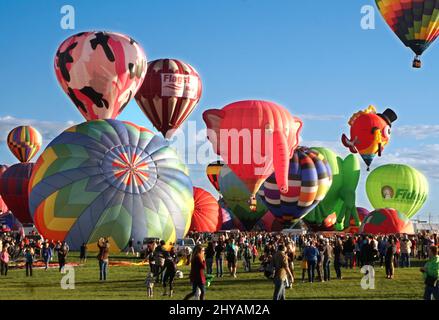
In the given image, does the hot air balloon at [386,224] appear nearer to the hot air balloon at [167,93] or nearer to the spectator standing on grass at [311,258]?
the hot air balloon at [167,93]

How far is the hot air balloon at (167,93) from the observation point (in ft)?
158

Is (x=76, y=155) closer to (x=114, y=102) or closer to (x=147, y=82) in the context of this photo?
(x=114, y=102)

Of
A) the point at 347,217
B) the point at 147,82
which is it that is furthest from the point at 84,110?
the point at 347,217

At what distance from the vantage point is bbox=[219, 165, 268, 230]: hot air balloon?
58.6m

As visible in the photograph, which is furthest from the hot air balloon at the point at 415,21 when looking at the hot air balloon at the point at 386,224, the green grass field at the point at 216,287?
the green grass field at the point at 216,287

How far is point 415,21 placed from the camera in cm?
3912

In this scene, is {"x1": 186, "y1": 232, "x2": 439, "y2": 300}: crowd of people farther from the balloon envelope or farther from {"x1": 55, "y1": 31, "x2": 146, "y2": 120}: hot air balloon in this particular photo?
{"x1": 55, "y1": 31, "x2": 146, "y2": 120}: hot air balloon

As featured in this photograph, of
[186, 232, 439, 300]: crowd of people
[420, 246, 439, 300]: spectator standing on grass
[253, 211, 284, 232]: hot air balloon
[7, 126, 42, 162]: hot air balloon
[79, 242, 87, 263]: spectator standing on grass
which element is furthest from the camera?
[7, 126, 42, 162]: hot air balloon

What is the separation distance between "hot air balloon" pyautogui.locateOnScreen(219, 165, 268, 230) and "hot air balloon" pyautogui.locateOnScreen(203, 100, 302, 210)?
12.8m

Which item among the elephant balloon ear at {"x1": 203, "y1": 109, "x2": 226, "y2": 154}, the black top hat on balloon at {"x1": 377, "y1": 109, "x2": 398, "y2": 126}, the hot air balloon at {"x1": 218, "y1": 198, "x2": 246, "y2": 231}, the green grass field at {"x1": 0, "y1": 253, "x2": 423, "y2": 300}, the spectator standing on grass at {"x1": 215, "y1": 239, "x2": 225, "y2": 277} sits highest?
the black top hat on balloon at {"x1": 377, "y1": 109, "x2": 398, "y2": 126}

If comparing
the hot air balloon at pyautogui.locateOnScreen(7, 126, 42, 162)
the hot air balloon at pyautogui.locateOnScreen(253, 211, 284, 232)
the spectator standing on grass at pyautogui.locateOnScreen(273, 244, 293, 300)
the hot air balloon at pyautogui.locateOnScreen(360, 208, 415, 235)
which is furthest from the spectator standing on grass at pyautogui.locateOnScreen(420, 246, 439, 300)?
the hot air balloon at pyautogui.locateOnScreen(7, 126, 42, 162)

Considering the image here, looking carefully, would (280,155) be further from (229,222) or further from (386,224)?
(229,222)

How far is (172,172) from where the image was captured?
36438 mm

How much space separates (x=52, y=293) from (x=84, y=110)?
24349 millimetres
